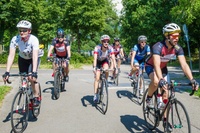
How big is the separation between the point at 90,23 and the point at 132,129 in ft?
90.0

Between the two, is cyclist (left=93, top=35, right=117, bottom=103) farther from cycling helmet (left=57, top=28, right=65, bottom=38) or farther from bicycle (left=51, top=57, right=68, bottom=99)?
cycling helmet (left=57, top=28, right=65, bottom=38)

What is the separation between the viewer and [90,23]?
3247 centimetres

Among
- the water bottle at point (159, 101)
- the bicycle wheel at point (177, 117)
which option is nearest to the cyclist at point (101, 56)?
the water bottle at point (159, 101)

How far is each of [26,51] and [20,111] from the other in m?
1.44

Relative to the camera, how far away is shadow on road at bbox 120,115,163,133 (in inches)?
229

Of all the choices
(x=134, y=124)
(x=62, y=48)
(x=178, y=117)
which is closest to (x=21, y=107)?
(x=134, y=124)

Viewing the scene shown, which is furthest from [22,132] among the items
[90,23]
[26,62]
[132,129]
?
[90,23]

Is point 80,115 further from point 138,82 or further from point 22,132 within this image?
point 138,82

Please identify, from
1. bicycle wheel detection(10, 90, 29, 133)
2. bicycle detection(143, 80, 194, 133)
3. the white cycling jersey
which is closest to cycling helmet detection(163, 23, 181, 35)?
bicycle detection(143, 80, 194, 133)

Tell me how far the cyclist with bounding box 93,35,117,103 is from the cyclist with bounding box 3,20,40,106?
1957mm

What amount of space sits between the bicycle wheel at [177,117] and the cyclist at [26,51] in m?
2.70

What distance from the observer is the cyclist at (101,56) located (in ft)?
25.4

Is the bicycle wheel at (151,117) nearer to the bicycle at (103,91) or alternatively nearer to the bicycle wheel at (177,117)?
the bicycle wheel at (177,117)

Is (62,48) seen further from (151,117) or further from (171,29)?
(171,29)
